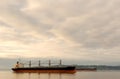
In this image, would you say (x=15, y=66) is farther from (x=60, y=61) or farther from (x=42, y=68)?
(x=60, y=61)

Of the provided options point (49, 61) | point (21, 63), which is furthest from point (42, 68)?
point (21, 63)

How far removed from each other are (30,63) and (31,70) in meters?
15.0

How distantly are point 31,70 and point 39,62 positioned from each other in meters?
7.88

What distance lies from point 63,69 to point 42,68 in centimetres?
1565

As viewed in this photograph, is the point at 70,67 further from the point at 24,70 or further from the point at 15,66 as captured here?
the point at 15,66

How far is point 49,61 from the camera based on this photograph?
13438cm

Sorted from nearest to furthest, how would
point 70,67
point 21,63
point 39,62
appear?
1. point 70,67
2. point 39,62
3. point 21,63

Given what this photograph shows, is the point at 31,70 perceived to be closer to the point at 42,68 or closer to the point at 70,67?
the point at 42,68

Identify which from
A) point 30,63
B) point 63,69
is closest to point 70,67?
point 63,69

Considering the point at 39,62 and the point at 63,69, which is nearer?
the point at 63,69

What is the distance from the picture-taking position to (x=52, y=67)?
428 ft

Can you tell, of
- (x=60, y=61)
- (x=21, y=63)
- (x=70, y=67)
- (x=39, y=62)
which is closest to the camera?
(x=70, y=67)

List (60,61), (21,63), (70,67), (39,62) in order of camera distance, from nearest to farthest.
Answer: (70,67) < (60,61) < (39,62) < (21,63)

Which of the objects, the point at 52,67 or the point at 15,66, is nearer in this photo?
the point at 52,67
